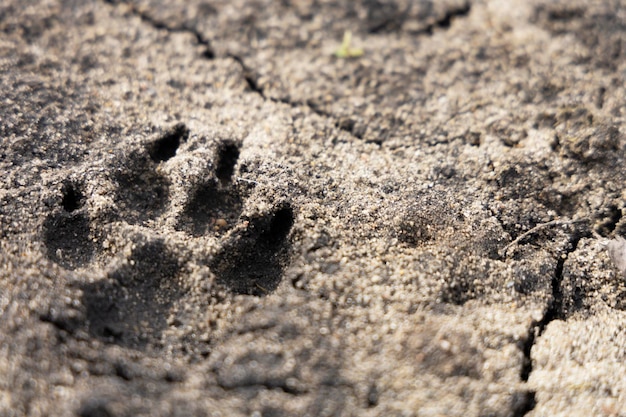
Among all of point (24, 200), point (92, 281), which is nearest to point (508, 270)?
point (92, 281)

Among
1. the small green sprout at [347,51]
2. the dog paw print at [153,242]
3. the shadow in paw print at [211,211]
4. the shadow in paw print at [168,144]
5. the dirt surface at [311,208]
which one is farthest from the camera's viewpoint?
the small green sprout at [347,51]

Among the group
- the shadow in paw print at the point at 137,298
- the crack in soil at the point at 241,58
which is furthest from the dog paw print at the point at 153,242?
the crack in soil at the point at 241,58

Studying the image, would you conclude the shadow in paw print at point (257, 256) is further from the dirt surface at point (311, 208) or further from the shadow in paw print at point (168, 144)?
the shadow in paw print at point (168, 144)

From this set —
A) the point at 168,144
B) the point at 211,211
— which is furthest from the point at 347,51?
the point at 211,211

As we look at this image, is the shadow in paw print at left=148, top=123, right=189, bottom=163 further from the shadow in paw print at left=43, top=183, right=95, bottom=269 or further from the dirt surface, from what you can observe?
the shadow in paw print at left=43, top=183, right=95, bottom=269

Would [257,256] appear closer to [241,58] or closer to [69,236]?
[69,236]

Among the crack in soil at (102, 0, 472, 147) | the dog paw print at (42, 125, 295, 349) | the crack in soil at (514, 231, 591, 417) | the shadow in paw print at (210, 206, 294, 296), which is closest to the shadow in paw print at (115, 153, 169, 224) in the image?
the dog paw print at (42, 125, 295, 349)
